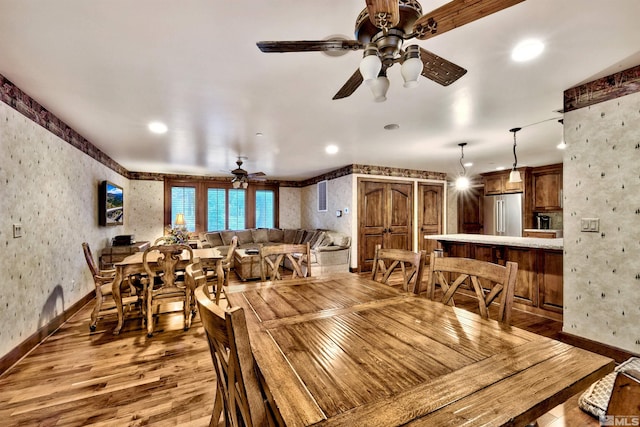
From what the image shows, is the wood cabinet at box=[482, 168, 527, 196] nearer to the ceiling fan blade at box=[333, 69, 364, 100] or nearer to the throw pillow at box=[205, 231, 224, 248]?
the ceiling fan blade at box=[333, 69, 364, 100]

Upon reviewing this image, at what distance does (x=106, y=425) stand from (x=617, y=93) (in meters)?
4.40

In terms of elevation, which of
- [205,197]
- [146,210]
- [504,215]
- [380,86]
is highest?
[380,86]

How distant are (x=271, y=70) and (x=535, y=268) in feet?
12.3

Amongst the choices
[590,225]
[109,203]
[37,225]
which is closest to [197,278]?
[37,225]

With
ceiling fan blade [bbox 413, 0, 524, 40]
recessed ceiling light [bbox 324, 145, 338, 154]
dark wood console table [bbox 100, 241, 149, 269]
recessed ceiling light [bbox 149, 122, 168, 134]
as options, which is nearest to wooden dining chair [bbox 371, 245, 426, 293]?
ceiling fan blade [bbox 413, 0, 524, 40]

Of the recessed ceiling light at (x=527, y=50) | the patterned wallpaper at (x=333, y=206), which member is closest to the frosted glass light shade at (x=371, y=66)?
the recessed ceiling light at (x=527, y=50)

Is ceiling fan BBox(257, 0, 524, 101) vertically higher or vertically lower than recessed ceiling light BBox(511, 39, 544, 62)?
lower

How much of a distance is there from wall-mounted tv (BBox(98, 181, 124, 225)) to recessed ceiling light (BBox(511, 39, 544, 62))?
5.60m

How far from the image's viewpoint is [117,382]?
2.08m

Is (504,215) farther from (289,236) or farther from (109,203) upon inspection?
(109,203)

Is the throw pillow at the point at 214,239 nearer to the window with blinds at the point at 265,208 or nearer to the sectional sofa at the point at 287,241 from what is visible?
the sectional sofa at the point at 287,241

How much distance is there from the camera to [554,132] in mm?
3691

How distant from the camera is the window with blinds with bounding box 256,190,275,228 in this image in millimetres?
8234

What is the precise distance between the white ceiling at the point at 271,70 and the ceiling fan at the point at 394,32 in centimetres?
37
